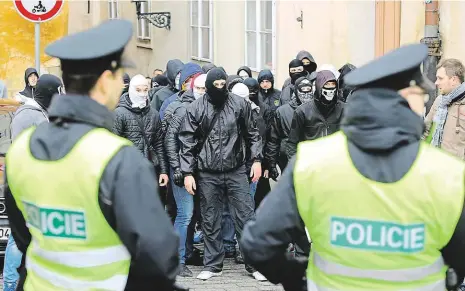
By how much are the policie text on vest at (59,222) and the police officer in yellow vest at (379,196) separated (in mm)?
635

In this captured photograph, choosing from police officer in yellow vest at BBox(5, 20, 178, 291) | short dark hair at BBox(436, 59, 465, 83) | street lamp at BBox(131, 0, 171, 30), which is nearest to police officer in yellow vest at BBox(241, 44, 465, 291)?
police officer in yellow vest at BBox(5, 20, 178, 291)

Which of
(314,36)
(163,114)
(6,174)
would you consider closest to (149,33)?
(314,36)

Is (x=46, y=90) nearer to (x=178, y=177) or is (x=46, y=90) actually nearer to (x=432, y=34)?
(x=178, y=177)

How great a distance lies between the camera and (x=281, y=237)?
12.1 ft

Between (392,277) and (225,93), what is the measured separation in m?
5.62

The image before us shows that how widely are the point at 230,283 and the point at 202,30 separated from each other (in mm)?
13122

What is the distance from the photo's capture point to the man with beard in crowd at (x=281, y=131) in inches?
397

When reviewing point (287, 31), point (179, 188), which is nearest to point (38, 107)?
point (179, 188)

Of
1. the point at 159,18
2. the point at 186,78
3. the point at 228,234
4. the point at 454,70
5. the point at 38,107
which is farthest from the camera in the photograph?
the point at 159,18

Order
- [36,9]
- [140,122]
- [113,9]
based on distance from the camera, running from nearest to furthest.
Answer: [140,122]
[36,9]
[113,9]

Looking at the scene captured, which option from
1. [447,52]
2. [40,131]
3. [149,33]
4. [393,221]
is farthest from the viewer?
[149,33]

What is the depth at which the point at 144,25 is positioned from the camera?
2575 centimetres

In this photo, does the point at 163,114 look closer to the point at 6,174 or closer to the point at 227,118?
the point at 227,118

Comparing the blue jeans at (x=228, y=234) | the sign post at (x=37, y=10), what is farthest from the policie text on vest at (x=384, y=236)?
the sign post at (x=37, y=10)
